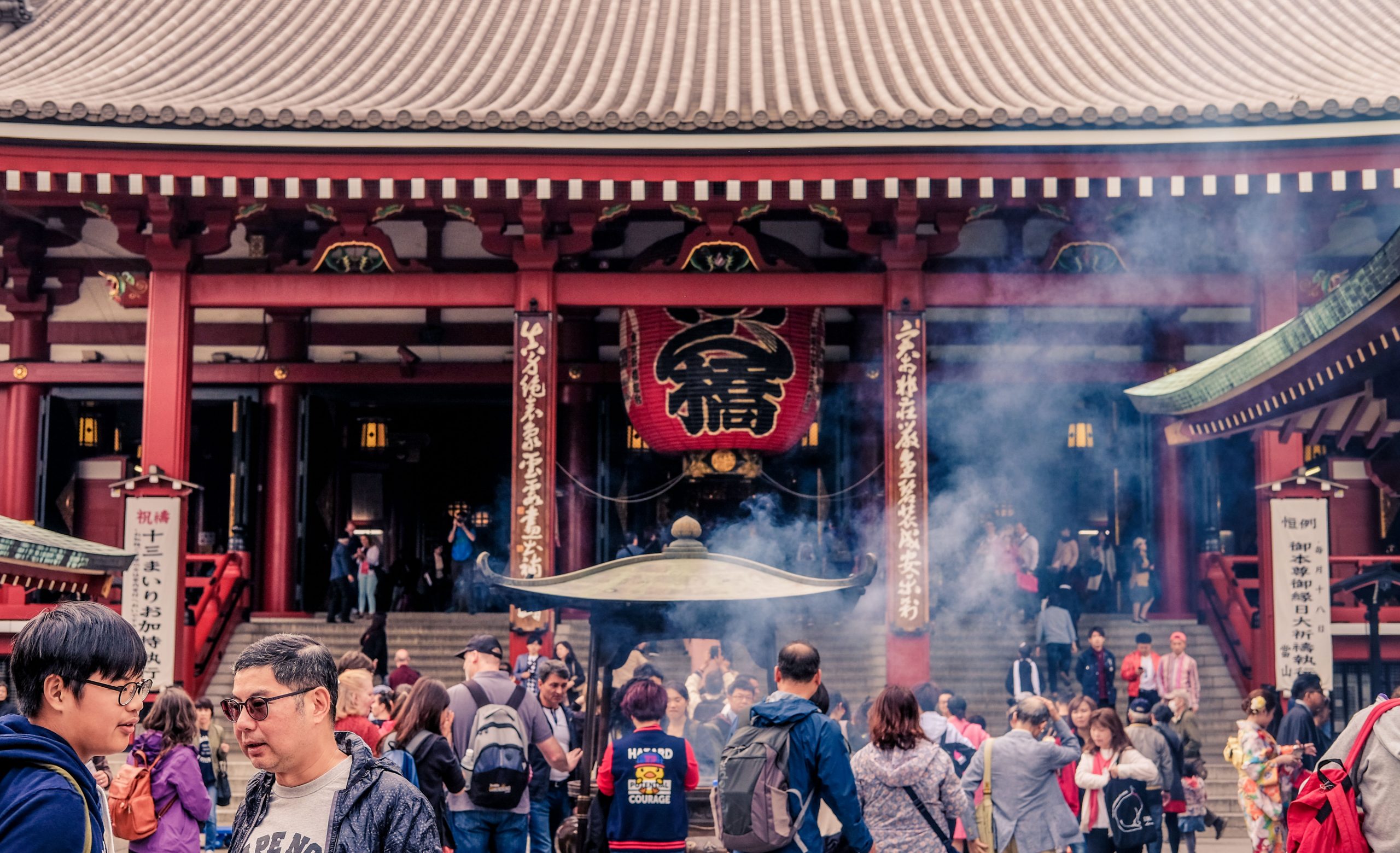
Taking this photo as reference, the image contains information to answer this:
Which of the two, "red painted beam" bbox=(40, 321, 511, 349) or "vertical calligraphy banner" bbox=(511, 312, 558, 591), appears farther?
"red painted beam" bbox=(40, 321, 511, 349)

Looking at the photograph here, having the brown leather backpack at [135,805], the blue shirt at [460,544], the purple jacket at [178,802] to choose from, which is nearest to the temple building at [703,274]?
the blue shirt at [460,544]

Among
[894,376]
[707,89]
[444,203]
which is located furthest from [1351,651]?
[444,203]

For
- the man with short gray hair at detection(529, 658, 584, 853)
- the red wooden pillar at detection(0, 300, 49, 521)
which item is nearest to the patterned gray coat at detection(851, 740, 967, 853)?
the man with short gray hair at detection(529, 658, 584, 853)

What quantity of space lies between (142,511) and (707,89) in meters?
6.30

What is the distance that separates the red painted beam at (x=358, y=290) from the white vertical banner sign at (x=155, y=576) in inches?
76.5

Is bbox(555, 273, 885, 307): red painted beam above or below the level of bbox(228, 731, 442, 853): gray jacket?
above

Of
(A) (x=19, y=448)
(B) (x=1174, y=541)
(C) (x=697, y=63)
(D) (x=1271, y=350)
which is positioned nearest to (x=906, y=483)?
(B) (x=1174, y=541)

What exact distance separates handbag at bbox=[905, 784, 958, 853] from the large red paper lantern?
6.84m

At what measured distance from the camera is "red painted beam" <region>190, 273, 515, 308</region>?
12195 mm

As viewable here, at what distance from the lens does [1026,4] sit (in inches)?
607

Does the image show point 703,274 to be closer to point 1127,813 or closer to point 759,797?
point 1127,813

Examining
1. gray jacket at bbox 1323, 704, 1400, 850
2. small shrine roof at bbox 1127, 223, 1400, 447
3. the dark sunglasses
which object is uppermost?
small shrine roof at bbox 1127, 223, 1400, 447

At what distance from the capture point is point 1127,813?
7543 millimetres

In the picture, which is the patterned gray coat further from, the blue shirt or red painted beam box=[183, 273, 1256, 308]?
the blue shirt
